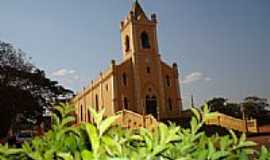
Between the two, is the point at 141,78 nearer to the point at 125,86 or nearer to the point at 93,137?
the point at 125,86

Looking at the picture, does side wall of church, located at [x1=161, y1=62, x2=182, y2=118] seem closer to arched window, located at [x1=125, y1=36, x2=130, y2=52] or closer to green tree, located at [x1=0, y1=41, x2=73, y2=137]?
arched window, located at [x1=125, y1=36, x2=130, y2=52]

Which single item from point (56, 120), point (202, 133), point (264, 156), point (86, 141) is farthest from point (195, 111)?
point (56, 120)

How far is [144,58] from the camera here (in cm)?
4081

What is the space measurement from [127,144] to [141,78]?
38.9 meters

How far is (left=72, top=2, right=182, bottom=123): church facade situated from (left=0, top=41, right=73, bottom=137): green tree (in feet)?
23.6

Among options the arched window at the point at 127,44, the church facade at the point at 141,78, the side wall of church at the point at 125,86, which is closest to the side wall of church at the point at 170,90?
the church facade at the point at 141,78

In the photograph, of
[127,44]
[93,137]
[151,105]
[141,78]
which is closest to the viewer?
[93,137]

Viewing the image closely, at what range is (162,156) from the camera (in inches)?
Answer: 35.8

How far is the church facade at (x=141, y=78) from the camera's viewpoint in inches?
1550

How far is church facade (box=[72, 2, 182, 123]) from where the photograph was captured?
39375 millimetres

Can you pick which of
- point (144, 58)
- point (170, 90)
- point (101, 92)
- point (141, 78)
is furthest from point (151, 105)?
point (101, 92)

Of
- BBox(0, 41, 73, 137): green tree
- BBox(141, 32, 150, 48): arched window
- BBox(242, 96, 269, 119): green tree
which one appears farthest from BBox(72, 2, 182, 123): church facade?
BBox(242, 96, 269, 119): green tree

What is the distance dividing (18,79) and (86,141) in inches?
1277

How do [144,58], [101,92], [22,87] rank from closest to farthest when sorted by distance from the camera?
[22,87] → [144,58] → [101,92]
